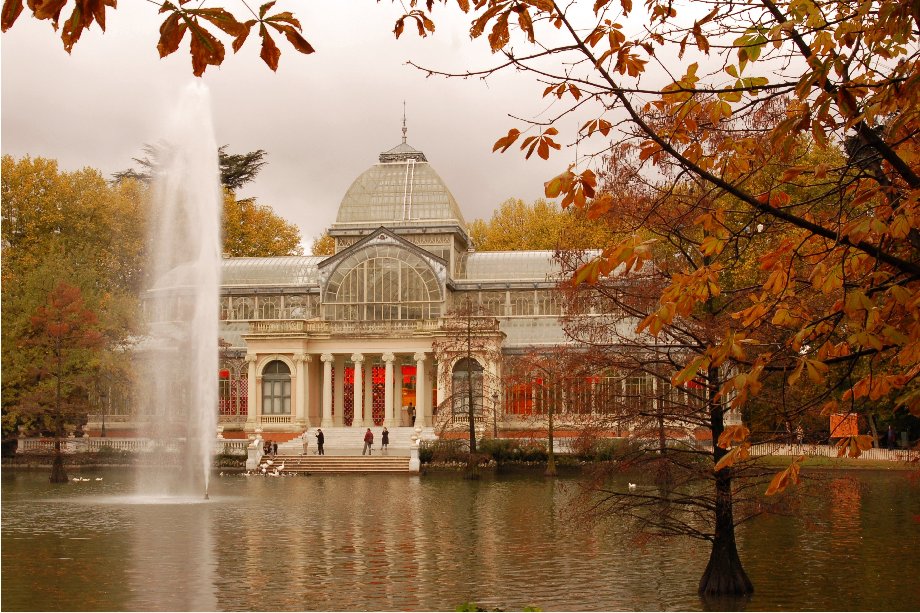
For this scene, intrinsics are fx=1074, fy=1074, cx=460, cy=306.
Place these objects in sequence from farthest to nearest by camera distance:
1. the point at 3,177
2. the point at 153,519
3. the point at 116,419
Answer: the point at 3,177 → the point at 116,419 → the point at 153,519

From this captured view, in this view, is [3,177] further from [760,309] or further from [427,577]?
[760,309]

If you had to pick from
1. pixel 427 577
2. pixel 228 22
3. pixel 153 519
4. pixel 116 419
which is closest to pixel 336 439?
pixel 116 419

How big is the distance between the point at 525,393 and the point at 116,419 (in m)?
22.1

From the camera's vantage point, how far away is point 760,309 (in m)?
6.96

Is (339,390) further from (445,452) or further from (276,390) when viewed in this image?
(445,452)

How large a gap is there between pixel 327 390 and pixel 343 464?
37.0 ft

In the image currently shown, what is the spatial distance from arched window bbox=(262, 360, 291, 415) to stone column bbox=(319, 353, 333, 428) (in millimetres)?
1886

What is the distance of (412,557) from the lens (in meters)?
19.6

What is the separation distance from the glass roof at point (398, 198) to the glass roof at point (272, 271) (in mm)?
3502

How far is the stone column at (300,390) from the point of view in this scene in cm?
5475

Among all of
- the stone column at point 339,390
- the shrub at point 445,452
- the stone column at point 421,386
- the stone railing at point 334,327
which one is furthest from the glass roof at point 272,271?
the shrub at point 445,452

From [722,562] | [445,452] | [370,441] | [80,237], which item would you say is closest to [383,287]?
[370,441]

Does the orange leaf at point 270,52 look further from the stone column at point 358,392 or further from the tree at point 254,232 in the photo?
the tree at point 254,232

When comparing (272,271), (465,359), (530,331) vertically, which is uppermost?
(272,271)
